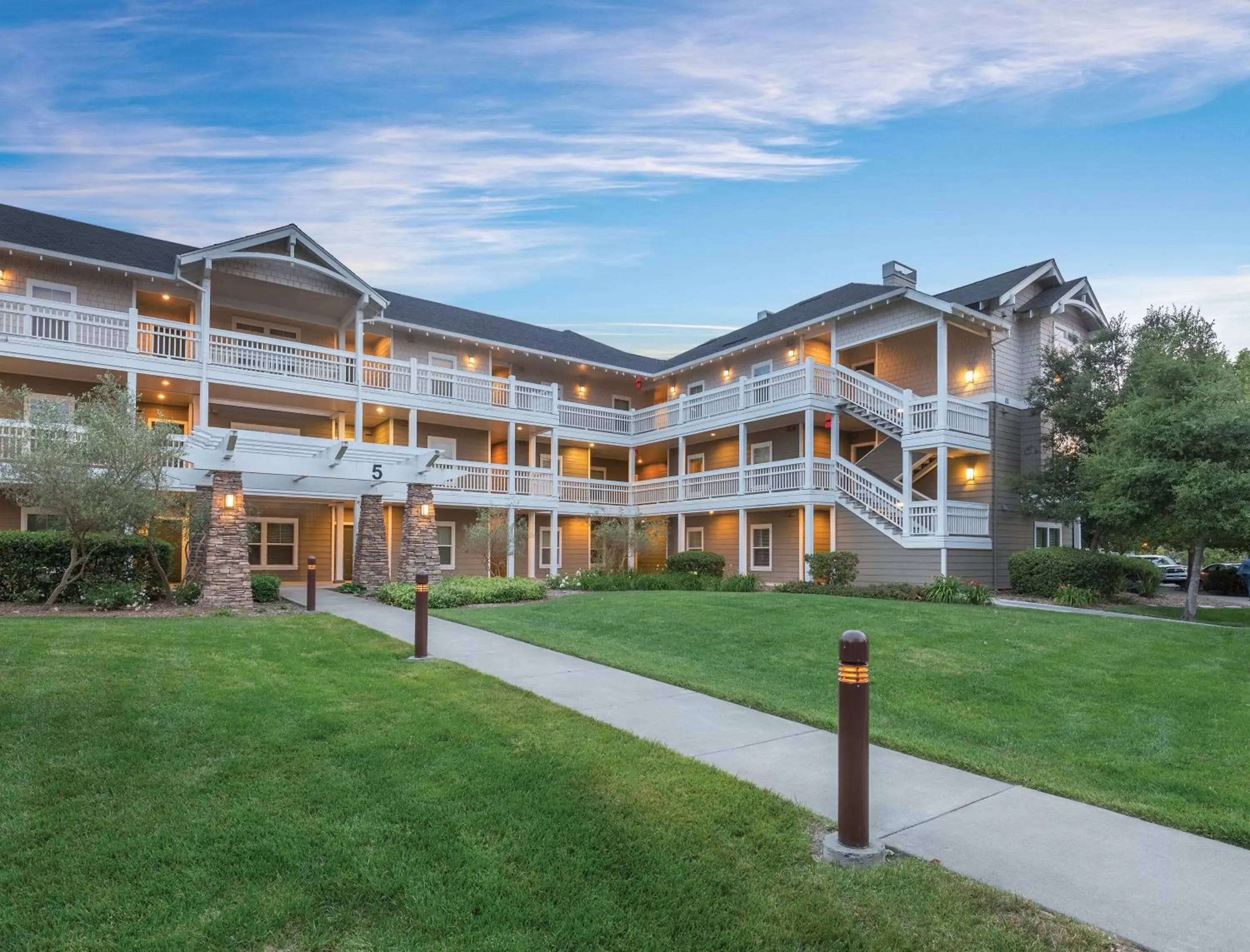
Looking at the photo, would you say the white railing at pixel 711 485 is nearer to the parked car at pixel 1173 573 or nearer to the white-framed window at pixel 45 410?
the parked car at pixel 1173 573

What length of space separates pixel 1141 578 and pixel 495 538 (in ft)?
59.3

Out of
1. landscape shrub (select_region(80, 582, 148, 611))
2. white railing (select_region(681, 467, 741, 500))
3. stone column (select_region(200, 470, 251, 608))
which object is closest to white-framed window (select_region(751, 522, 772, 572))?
white railing (select_region(681, 467, 741, 500))

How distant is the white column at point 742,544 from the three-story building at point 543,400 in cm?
22

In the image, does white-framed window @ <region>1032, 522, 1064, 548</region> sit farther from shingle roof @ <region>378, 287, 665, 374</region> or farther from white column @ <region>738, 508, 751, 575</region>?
shingle roof @ <region>378, 287, 665, 374</region>

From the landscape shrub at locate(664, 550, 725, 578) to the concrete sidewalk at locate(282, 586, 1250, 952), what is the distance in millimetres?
15344

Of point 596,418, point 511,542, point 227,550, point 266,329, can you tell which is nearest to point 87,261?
point 266,329

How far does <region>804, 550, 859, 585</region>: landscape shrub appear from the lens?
1873cm

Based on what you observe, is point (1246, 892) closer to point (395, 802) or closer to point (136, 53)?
point (395, 802)

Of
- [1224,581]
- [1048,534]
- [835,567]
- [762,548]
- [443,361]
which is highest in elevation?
[443,361]

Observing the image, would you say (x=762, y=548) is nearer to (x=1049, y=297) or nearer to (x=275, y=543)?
(x=1049, y=297)

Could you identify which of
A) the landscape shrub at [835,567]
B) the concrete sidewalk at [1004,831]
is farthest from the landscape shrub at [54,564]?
the landscape shrub at [835,567]

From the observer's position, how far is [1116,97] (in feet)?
44.1

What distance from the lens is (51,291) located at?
18.7 meters

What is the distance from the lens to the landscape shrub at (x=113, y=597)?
12875 millimetres
